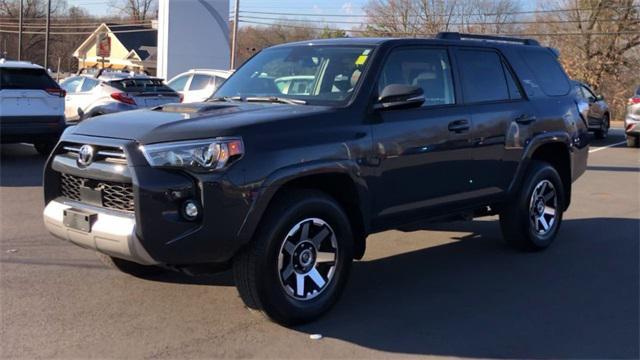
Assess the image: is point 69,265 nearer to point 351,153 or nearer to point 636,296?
point 351,153

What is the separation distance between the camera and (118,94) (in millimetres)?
16219

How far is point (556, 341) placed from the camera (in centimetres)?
451

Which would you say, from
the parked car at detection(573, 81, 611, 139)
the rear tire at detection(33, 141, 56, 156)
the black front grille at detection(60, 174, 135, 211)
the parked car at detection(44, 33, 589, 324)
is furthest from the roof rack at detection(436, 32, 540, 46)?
the parked car at detection(573, 81, 611, 139)

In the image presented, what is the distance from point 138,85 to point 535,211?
12225 millimetres

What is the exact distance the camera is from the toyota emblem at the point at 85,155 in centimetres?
454

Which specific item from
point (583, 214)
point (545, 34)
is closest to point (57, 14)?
point (545, 34)

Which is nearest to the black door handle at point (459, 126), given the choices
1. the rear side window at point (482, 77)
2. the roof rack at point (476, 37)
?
the rear side window at point (482, 77)

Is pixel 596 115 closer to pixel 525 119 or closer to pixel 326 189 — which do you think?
pixel 525 119

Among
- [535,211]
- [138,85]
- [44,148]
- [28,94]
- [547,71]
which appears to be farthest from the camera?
[138,85]

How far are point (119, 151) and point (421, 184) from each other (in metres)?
2.35

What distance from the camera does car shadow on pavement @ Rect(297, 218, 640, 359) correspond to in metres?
4.46

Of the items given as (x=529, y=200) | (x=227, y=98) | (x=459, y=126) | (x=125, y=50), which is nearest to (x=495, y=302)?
(x=459, y=126)

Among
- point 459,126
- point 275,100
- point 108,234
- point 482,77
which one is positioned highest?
point 482,77

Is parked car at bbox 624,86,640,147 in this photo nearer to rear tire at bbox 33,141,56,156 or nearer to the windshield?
rear tire at bbox 33,141,56,156
